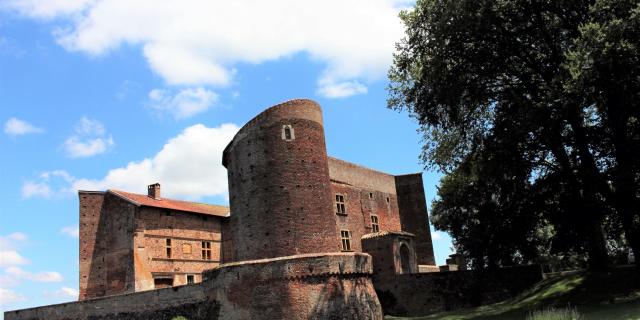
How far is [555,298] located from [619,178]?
7.51m

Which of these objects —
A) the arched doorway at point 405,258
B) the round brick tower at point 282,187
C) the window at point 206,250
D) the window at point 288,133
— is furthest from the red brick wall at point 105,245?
the arched doorway at point 405,258

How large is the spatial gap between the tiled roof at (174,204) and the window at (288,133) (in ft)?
44.0

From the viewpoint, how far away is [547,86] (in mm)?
21016

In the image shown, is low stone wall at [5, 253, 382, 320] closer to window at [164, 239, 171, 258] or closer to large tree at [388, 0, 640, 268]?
large tree at [388, 0, 640, 268]

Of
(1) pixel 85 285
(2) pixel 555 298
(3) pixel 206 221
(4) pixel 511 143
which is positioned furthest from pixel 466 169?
(1) pixel 85 285

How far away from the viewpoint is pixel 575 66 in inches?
764

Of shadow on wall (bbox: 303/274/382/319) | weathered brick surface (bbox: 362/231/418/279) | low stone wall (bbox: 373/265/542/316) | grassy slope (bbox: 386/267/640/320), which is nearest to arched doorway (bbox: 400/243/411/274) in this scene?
weathered brick surface (bbox: 362/231/418/279)

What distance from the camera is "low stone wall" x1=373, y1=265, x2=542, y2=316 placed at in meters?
29.6

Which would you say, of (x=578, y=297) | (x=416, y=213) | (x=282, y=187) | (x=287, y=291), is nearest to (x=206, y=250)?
(x=282, y=187)

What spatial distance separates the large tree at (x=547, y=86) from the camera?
779 inches

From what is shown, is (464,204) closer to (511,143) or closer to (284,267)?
(511,143)

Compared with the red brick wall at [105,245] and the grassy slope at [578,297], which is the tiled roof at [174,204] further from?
the grassy slope at [578,297]

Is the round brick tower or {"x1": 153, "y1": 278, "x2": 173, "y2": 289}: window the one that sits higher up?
the round brick tower

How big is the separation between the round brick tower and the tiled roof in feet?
35.1
